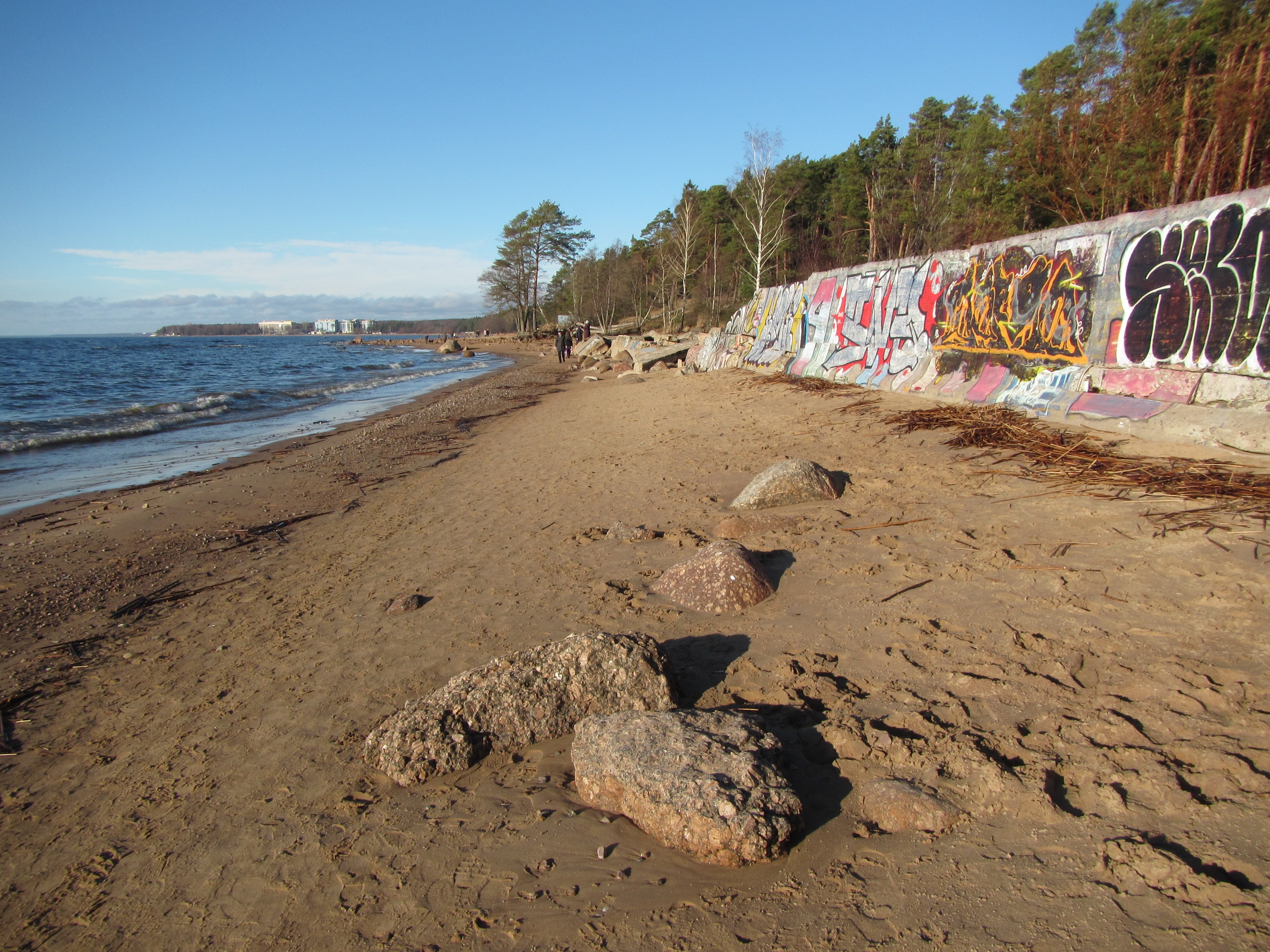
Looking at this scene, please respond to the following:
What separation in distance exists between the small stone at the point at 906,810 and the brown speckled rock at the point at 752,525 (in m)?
2.68

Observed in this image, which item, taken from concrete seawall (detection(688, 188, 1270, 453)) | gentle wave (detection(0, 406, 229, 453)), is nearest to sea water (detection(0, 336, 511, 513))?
gentle wave (detection(0, 406, 229, 453))

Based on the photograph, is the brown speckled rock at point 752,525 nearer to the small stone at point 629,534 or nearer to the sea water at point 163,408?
the small stone at point 629,534

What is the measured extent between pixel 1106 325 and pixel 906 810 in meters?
6.65

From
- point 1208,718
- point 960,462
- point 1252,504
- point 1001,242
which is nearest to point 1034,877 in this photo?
point 1208,718

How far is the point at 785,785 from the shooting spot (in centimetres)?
224

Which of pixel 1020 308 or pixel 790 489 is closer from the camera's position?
pixel 790 489

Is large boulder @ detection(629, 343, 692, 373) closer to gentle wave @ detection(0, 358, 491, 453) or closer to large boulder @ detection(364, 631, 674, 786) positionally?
gentle wave @ detection(0, 358, 491, 453)

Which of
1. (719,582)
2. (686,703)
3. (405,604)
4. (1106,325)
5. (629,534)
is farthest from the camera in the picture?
(1106,325)

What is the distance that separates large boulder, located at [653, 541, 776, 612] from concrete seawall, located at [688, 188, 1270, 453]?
4335mm

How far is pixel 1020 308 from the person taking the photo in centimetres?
783

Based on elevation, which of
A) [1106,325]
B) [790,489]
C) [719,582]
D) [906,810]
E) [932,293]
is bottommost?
[906,810]

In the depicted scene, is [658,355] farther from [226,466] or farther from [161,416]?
[161,416]

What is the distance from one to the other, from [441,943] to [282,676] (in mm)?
2249

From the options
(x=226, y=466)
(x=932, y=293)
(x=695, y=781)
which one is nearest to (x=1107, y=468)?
(x=695, y=781)
